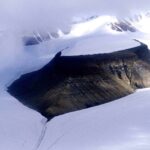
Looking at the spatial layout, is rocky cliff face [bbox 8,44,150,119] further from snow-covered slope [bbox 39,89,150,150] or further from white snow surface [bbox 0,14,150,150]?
snow-covered slope [bbox 39,89,150,150]

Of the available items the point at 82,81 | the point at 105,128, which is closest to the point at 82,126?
the point at 105,128

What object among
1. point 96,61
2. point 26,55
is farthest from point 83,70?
point 26,55

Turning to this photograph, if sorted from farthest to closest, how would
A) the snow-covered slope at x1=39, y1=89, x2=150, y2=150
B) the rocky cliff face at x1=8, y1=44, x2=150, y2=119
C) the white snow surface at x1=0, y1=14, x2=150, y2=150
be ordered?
the rocky cliff face at x1=8, y1=44, x2=150, y2=119 → the white snow surface at x1=0, y1=14, x2=150, y2=150 → the snow-covered slope at x1=39, y1=89, x2=150, y2=150

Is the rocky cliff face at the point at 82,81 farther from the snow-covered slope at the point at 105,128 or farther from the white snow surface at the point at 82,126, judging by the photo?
the snow-covered slope at the point at 105,128

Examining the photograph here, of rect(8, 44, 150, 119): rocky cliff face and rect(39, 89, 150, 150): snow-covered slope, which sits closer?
rect(39, 89, 150, 150): snow-covered slope

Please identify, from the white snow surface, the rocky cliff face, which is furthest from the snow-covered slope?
the rocky cliff face

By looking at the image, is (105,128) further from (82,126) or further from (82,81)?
(82,81)

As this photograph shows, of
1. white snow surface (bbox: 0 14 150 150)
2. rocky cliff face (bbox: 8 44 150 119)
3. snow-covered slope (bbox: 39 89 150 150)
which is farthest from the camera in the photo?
rocky cliff face (bbox: 8 44 150 119)
